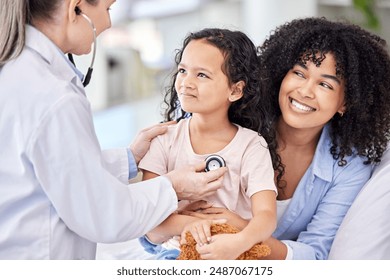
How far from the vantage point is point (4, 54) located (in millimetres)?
1212

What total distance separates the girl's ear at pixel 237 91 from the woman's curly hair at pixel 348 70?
94 millimetres

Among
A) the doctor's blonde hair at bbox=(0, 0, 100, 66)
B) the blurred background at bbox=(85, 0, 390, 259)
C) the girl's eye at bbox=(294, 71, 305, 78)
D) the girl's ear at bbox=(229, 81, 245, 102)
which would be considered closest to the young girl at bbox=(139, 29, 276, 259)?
the girl's ear at bbox=(229, 81, 245, 102)

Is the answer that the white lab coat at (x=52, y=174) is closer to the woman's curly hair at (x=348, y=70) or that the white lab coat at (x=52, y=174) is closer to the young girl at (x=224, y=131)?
the young girl at (x=224, y=131)

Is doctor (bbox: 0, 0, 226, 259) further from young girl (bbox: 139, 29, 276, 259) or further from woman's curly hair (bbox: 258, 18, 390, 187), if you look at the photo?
woman's curly hair (bbox: 258, 18, 390, 187)

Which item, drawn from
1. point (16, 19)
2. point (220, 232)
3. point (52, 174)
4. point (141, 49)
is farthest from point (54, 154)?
point (141, 49)

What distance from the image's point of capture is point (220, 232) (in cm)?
132

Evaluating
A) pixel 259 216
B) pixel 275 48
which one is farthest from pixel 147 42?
pixel 259 216

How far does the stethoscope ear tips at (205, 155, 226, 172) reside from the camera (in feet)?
4.63

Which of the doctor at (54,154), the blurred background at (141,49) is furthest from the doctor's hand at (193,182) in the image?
the blurred background at (141,49)

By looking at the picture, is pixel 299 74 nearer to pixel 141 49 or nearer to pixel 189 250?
pixel 189 250

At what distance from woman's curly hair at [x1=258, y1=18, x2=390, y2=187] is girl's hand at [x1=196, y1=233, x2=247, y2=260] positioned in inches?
12.8

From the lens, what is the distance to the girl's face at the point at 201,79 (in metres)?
1.40

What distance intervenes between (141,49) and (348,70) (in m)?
3.32
